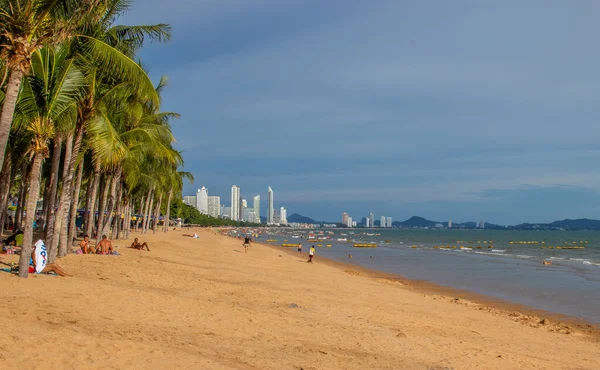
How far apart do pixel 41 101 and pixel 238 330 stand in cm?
693

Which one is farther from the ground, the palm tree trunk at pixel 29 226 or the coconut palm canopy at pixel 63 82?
the coconut palm canopy at pixel 63 82

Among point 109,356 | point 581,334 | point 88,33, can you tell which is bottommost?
point 581,334

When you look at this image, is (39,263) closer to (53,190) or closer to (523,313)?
(53,190)

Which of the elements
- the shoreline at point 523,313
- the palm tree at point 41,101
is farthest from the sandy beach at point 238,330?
the palm tree at point 41,101

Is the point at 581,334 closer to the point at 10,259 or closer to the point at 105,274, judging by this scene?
the point at 105,274

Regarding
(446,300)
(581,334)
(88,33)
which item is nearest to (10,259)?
(88,33)

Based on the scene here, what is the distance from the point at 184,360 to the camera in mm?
6492

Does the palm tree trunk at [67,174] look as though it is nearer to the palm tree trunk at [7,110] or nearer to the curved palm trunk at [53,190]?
the curved palm trunk at [53,190]

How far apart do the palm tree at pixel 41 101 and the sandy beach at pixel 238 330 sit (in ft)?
4.82

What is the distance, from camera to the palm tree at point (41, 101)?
1034 cm

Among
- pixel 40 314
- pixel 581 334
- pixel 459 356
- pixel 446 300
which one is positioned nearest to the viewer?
pixel 40 314

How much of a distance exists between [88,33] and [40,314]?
282 inches

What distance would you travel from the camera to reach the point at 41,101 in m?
11.2

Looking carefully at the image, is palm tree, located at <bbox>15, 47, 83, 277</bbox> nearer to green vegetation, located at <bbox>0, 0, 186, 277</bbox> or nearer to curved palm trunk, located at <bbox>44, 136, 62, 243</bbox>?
green vegetation, located at <bbox>0, 0, 186, 277</bbox>
